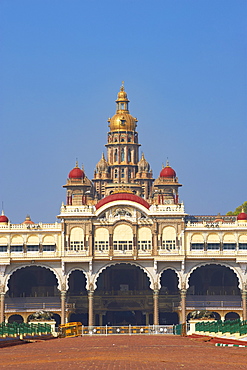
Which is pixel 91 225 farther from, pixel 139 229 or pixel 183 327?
pixel 183 327

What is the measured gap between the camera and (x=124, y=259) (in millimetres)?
115938

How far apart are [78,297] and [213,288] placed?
61.6 ft

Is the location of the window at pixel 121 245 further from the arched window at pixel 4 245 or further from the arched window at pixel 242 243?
the arched window at pixel 4 245

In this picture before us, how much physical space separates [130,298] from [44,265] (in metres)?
12.6

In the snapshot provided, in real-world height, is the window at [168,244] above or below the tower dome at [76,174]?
below

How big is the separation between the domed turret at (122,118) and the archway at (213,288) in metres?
35.5

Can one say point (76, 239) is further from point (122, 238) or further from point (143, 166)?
point (143, 166)

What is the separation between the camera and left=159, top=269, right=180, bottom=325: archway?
118125mm

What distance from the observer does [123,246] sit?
116938 mm

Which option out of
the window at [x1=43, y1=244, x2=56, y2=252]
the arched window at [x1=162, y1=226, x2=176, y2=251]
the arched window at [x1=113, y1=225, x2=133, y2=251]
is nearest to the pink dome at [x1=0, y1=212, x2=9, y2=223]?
the window at [x1=43, y1=244, x2=56, y2=252]

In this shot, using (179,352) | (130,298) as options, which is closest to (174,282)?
(130,298)

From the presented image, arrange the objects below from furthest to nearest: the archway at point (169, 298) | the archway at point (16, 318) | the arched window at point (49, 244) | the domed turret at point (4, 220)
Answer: the domed turret at point (4, 220) < the archway at point (16, 318) < the archway at point (169, 298) < the arched window at point (49, 244)

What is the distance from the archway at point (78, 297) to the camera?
11919 cm

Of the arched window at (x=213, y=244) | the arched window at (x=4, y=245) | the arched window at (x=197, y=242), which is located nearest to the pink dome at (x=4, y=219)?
the arched window at (x=4, y=245)
